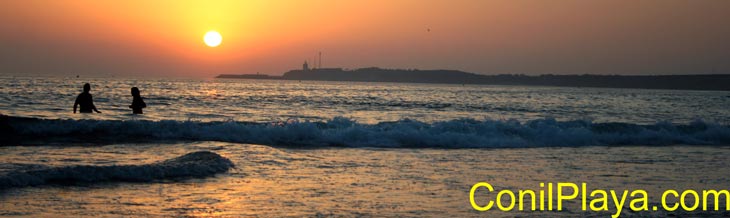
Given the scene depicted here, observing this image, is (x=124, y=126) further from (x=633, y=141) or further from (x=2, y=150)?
(x=633, y=141)

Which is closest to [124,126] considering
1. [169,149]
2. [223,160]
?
[169,149]

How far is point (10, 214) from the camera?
833cm

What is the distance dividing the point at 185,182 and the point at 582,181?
21.4ft

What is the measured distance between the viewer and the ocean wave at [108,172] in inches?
410

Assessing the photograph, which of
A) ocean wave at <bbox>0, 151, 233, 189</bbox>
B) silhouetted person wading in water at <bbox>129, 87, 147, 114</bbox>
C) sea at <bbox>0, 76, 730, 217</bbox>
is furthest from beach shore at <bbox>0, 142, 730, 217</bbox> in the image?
silhouetted person wading in water at <bbox>129, 87, 147, 114</bbox>

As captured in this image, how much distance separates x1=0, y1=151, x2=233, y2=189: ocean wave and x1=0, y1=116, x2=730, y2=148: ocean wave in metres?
6.13

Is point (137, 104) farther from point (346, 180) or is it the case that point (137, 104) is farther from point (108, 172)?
point (346, 180)

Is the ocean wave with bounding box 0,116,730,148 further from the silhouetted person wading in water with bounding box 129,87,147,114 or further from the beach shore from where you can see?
the silhouetted person wading in water with bounding box 129,87,147,114

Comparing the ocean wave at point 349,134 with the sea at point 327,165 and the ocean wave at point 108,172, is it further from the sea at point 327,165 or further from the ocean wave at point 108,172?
the ocean wave at point 108,172

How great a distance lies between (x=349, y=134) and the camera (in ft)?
66.1

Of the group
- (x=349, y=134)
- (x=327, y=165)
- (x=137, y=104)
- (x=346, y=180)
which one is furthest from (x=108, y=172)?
(x=137, y=104)

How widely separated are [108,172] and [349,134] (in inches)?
378

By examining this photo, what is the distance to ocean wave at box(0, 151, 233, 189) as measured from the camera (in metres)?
10.4

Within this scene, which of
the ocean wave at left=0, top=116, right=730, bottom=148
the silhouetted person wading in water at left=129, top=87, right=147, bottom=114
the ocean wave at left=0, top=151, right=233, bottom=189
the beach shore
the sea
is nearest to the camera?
the beach shore
